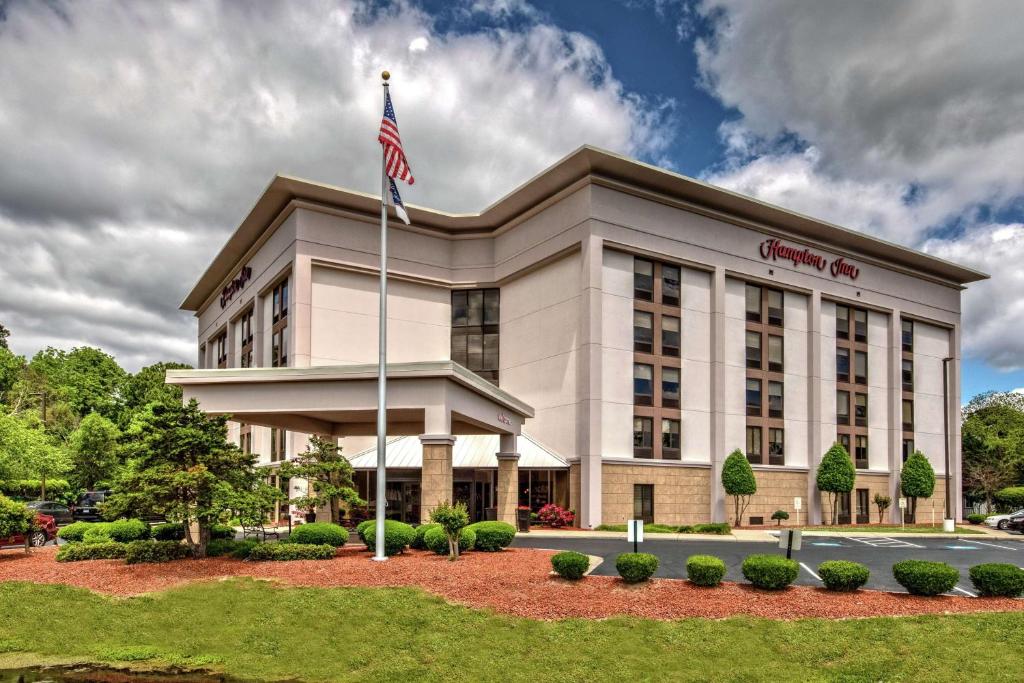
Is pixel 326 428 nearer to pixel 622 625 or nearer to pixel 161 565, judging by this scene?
pixel 161 565

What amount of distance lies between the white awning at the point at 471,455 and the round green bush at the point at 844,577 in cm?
2445

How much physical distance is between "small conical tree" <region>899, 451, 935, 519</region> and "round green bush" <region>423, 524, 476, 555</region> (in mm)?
42475

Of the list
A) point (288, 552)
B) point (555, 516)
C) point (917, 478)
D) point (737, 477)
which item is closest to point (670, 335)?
point (737, 477)

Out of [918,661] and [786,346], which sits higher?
[786,346]

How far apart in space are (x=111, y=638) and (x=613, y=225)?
1321 inches

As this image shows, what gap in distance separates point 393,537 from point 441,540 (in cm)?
154

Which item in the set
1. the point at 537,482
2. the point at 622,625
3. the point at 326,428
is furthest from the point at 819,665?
the point at 537,482

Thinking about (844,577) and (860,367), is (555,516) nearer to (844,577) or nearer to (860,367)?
(844,577)

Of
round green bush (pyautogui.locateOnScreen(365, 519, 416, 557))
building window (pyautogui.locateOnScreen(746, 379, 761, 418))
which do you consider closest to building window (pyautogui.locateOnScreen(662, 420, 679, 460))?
building window (pyautogui.locateOnScreen(746, 379, 761, 418))

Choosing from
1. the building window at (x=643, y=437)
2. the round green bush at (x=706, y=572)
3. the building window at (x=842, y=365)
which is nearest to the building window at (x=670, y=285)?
the building window at (x=643, y=437)

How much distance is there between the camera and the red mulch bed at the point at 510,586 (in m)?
17.4

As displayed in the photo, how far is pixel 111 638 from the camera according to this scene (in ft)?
55.0

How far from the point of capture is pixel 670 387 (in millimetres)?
46656

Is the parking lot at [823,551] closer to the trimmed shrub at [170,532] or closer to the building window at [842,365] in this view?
the trimmed shrub at [170,532]
